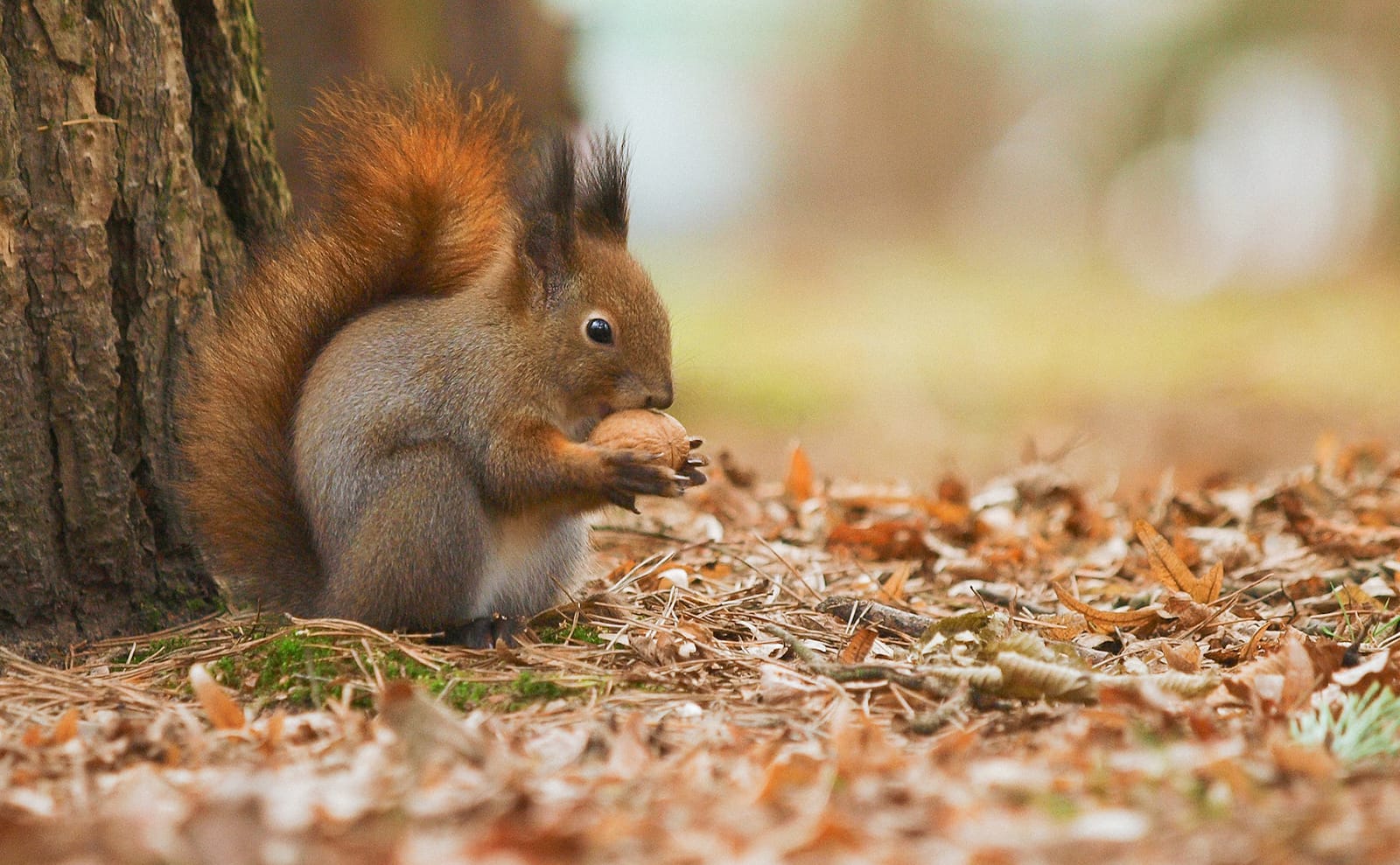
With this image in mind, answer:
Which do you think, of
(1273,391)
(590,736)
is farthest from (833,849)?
(1273,391)

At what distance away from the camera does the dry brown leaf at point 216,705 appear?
204 cm

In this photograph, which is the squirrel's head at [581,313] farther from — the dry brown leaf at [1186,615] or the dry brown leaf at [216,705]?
the dry brown leaf at [1186,615]

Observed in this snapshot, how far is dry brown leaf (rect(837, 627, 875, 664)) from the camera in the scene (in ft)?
7.86

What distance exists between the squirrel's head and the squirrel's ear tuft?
0.04 m

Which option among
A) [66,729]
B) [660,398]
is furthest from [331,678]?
[660,398]

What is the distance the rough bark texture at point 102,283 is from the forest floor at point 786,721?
0.55 ft

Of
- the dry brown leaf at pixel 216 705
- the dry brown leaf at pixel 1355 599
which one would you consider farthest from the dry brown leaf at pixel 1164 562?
the dry brown leaf at pixel 216 705

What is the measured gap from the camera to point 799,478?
4.18 meters

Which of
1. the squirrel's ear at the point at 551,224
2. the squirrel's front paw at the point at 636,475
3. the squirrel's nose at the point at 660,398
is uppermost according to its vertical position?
the squirrel's ear at the point at 551,224

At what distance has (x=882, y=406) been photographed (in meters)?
8.73

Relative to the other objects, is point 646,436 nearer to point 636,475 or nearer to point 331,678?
point 636,475

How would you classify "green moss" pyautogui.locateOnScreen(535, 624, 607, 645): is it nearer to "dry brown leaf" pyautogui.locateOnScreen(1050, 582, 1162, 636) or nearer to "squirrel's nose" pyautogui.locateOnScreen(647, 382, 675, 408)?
"squirrel's nose" pyautogui.locateOnScreen(647, 382, 675, 408)

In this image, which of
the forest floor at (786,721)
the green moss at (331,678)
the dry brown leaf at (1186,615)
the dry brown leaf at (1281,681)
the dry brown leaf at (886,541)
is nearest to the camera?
the forest floor at (786,721)

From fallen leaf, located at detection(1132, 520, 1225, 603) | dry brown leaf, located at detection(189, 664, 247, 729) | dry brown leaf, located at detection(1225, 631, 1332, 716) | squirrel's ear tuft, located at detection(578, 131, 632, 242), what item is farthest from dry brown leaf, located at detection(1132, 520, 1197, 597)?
dry brown leaf, located at detection(189, 664, 247, 729)
